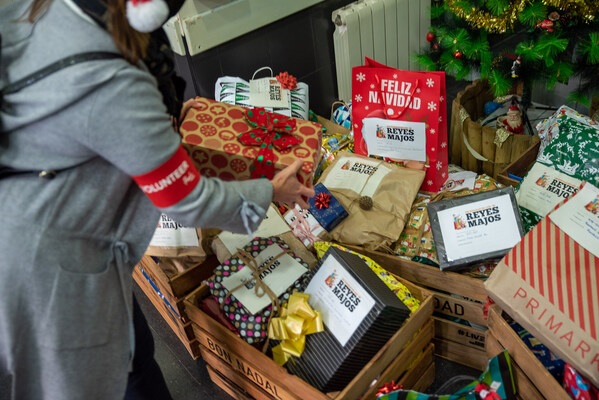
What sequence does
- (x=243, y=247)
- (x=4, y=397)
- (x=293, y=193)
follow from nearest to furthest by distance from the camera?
(x=293, y=193) < (x=243, y=247) < (x=4, y=397)

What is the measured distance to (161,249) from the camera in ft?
5.95

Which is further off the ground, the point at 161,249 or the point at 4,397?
the point at 161,249

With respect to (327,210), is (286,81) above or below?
above

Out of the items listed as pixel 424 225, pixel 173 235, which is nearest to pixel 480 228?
pixel 424 225

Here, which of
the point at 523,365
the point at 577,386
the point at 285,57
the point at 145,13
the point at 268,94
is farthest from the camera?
the point at 285,57

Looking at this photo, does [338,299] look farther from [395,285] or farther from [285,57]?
[285,57]

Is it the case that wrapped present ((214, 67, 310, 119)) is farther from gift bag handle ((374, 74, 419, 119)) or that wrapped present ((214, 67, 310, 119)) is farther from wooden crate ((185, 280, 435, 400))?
wooden crate ((185, 280, 435, 400))

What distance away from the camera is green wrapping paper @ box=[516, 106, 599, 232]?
1.75 m

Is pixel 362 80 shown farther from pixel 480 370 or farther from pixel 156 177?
pixel 156 177

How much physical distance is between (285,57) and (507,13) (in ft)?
3.42

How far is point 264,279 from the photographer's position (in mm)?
1603

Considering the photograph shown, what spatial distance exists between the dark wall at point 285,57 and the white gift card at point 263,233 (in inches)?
32.3

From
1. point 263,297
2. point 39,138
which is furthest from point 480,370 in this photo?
point 39,138

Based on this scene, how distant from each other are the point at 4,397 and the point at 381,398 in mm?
1442
